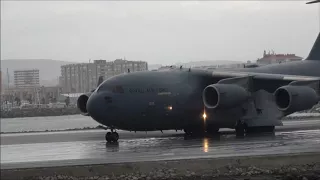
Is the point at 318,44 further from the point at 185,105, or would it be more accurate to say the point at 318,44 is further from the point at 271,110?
the point at 185,105

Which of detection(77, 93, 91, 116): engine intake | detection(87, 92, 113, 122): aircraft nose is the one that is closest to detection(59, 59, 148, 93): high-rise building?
detection(77, 93, 91, 116): engine intake

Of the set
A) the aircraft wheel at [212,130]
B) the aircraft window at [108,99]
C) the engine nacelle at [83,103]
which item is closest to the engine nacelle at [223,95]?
the aircraft wheel at [212,130]

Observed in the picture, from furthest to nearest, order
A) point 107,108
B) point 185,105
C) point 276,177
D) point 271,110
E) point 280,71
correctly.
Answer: point 280,71 < point 271,110 < point 185,105 < point 107,108 < point 276,177

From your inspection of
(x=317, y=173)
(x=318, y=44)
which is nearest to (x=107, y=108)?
(x=317, y=173)

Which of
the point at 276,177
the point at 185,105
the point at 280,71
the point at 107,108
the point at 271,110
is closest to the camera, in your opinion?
the point at 276,177

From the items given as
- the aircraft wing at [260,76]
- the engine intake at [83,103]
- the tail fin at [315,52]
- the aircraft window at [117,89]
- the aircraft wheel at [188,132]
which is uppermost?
the tail fin at [315,52]

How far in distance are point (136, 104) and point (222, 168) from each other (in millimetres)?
9982

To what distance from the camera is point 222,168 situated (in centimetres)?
1189

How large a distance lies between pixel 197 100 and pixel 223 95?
5.10 ft

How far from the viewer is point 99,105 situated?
21.0 metres

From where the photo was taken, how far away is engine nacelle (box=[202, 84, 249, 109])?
2191 cm

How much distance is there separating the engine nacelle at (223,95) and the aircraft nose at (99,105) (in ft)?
14.6

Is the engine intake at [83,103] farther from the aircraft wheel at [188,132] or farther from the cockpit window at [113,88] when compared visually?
the aircraft wheel at [188,132]

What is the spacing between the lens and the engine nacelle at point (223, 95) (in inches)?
862
